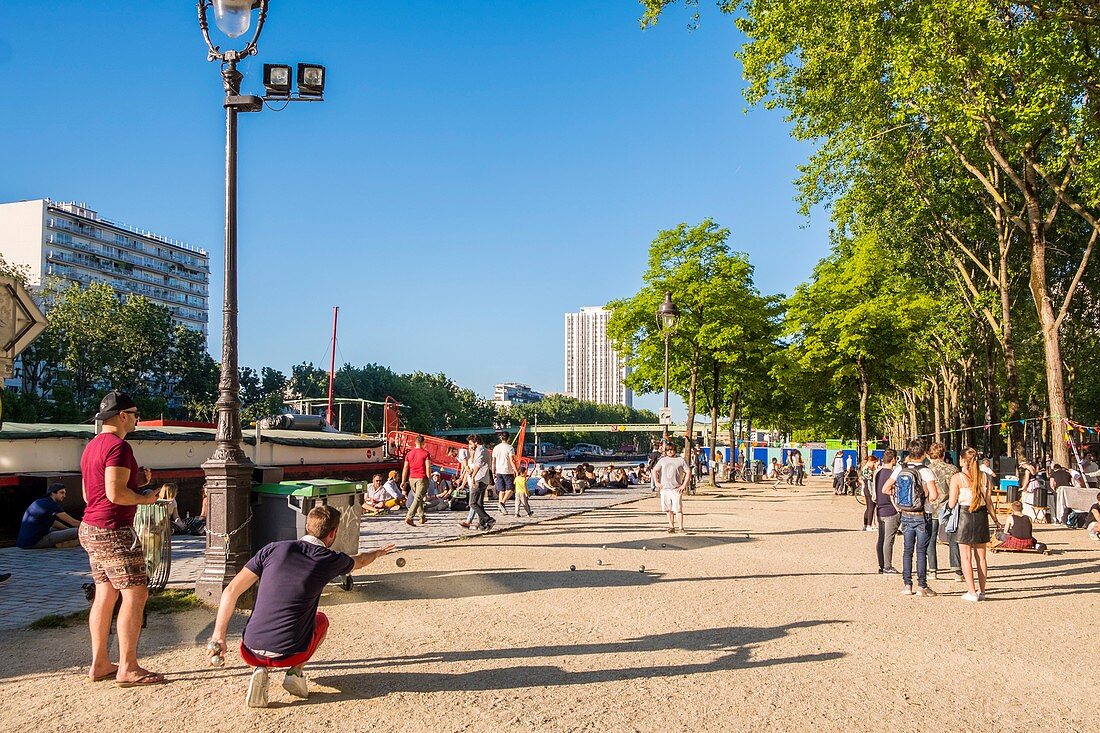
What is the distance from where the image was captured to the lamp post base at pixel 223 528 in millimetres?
8562

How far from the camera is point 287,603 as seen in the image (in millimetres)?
5270

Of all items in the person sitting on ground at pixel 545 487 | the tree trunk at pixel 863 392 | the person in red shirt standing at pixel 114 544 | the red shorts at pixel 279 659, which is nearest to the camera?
the red shorts at pixel 279 659

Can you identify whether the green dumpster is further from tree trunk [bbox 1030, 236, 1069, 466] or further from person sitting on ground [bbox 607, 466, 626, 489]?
person sitting on ground [bbox 607, 466, 626, 489]

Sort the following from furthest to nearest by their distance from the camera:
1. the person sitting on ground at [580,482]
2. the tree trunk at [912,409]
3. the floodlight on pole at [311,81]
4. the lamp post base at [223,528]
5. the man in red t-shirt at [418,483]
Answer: the tree trunk at [912,409], the person sitting on ground at [580,482], the man in red t-shirt at [418,483], the floodlight on pole at [311,81], the lamp post base at [223,528]

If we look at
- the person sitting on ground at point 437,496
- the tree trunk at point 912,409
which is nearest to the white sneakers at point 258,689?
the person sitting on ground at point 437,496

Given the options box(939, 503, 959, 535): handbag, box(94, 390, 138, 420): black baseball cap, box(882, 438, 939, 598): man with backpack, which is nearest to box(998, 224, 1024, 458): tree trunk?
box(939, 503, 959, 535): handbag

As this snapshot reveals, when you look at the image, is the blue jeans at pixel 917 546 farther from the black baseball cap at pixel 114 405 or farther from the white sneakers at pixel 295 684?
the black baseball cap at pixel 114 405

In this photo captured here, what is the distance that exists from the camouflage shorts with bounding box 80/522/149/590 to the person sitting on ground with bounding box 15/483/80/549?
27.5 feet

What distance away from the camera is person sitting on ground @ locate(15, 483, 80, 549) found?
13.2 meters

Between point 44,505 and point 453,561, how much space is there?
6.41 meters

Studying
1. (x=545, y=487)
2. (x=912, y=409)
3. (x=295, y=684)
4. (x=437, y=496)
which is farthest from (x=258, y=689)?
(x=912, y=409)

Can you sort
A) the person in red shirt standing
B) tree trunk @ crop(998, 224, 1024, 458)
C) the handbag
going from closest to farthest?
the person in red shirt standing < the handbag < tree trunk @ crop(998, 224, 1024, 458)

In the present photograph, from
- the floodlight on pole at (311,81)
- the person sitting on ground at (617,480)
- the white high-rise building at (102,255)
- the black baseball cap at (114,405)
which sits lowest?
the person sitting on ground at (617,480)

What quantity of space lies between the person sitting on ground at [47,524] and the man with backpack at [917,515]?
11.3 m
